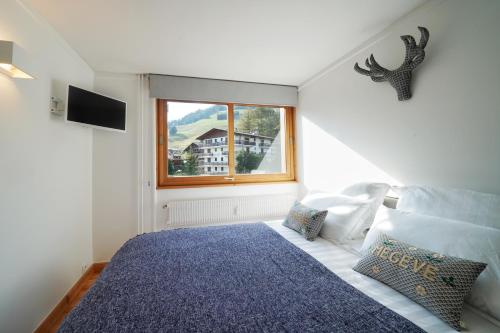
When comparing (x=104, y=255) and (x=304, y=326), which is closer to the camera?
(x=304, y=326)

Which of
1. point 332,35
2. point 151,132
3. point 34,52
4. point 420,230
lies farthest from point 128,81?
point 420,230

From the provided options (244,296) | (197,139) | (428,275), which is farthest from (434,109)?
(197,139)

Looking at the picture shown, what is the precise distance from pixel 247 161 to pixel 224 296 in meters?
2.37

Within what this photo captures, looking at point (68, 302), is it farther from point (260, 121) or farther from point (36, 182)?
point (260, 121)

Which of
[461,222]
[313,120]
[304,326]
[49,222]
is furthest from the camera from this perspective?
[313,120]

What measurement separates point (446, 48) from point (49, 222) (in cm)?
331

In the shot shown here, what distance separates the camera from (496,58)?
1271 mm

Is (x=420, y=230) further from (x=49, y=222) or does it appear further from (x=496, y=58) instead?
(x=49, y=222)

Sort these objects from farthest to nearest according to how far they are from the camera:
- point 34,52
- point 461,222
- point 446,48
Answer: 1. point 34,52
2. point 446,48
3. point 461,222

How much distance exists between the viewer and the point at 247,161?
10.9ft

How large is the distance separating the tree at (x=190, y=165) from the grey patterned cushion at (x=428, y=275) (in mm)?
2414

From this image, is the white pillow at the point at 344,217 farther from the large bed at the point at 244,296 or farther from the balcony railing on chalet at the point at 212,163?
the balcony railing on chalet at the point at 212,163

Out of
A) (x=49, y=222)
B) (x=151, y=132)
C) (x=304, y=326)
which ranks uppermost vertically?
(x=151, y=132)

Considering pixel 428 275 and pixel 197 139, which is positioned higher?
pixel 197 139
